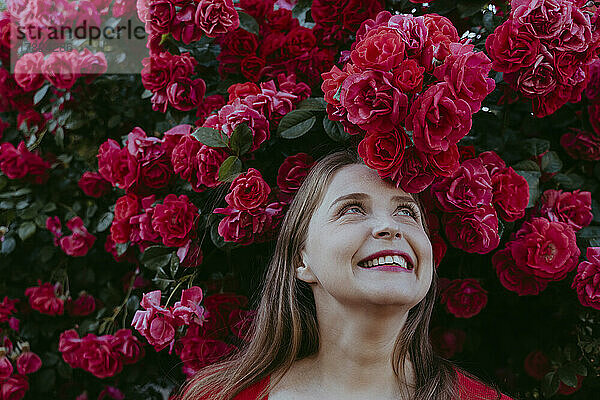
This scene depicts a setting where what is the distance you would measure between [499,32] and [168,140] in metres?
0.86

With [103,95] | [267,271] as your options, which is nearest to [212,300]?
[267,271]

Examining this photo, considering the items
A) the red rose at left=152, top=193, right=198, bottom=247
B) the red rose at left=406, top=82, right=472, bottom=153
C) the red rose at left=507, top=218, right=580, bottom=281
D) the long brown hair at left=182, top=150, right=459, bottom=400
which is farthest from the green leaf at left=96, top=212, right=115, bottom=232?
the red rose at left=507, top=218, right=580, bottom=281

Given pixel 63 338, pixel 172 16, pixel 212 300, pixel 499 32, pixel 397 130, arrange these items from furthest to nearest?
1. pixel 63 338
2. pixel 212 300
3. pixel 172 16
4. pixel 499 32
5. pixel 397 130

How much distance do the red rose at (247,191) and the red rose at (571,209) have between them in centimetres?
71

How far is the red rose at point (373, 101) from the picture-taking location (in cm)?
128

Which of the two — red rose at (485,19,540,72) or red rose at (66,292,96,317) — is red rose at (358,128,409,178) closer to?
red rose at (485,19,540,72)

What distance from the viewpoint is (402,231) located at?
1.42 meters

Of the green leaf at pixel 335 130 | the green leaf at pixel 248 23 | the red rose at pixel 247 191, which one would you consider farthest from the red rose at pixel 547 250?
the green leaf at pixel 248 23

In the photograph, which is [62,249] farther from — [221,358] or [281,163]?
[281,163]

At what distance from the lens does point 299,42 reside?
67.8 inches

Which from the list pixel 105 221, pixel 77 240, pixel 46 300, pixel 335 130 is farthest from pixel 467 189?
pixel 46 300

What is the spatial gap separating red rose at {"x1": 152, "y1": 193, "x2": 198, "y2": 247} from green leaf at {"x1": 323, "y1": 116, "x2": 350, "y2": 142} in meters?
0.40

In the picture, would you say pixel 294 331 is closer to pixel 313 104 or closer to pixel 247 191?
pixel 247 191

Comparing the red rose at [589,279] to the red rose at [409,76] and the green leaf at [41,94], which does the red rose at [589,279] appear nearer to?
the red rose at [409,76]
